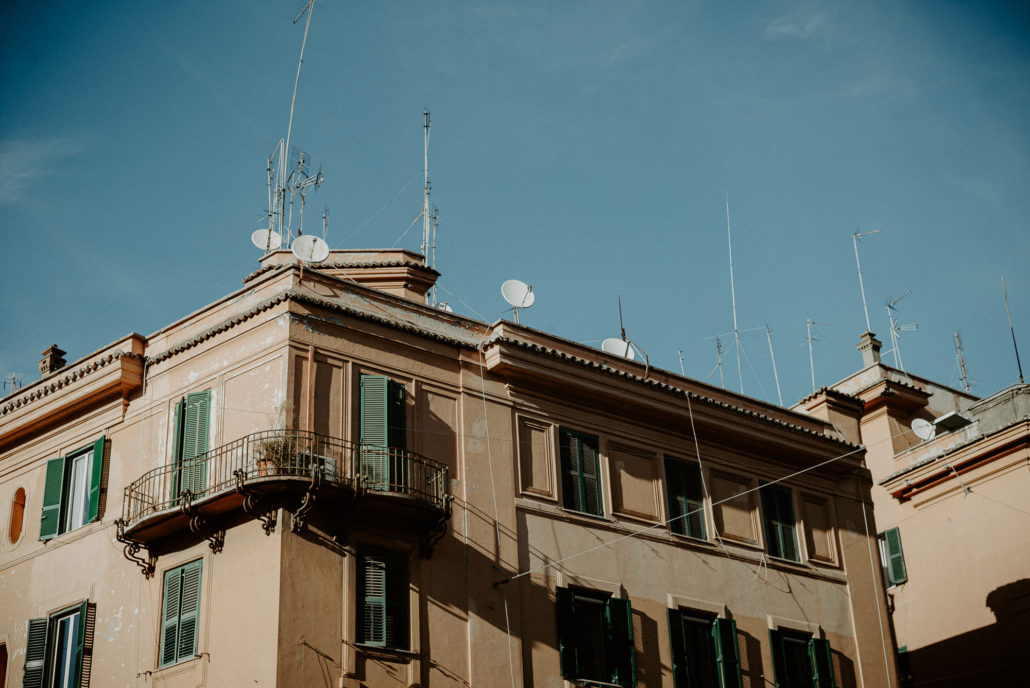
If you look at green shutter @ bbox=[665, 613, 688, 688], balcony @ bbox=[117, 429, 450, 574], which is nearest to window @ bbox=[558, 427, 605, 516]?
green shutter @ bbox=[665, 613, 688, 688]

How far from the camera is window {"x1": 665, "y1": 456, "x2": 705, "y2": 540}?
85.8 ft

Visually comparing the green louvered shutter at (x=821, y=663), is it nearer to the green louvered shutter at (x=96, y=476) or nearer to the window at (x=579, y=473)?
the window at (x=579, y=473)

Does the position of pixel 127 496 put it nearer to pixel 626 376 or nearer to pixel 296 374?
pixel 296 374

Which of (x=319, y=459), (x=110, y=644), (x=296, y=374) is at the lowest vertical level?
(x=110, y=644)

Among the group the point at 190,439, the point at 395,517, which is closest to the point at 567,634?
the point at 395,517

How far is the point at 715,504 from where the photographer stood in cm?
2695

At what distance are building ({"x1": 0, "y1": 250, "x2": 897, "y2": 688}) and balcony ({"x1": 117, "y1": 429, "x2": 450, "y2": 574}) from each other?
47 millimetres

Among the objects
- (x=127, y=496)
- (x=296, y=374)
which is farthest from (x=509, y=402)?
(x=127, y=496)

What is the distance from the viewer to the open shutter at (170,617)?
21422 mm

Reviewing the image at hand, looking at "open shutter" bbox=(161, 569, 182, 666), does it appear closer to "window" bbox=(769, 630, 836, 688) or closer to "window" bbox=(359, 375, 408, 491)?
"window" bbox=(359, 375, 408, 491)

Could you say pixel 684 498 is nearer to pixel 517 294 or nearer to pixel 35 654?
pixel 517 294

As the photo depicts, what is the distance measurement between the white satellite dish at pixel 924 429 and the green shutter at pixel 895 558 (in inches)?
96.4

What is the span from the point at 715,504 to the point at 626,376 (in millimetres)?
3170

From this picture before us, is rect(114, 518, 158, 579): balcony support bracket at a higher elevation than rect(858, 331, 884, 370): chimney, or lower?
lower
